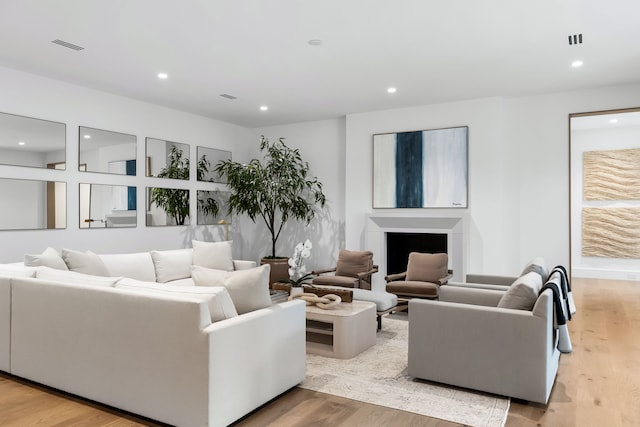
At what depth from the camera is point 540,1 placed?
3449mm

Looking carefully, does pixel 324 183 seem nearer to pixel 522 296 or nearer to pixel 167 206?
pixel 167 206

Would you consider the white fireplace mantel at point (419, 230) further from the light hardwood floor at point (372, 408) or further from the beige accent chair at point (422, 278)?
the light hardwood floor at point (372, 408)

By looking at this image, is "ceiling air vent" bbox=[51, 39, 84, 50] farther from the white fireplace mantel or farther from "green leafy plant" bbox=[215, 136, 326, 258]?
the white fireplace mantel

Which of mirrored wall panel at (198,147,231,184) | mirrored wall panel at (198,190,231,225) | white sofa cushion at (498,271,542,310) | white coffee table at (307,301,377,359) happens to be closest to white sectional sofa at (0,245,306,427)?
white coffee table at (307,301,377,359)

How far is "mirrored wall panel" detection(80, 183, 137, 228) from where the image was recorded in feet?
19.2

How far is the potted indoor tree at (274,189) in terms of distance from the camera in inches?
Result: 290

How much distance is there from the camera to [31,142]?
527 centimetres

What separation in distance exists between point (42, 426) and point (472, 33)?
14.2ft

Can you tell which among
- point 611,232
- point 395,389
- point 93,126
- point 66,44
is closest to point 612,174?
point 611,232

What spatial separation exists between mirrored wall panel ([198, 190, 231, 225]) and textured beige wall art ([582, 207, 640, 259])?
677 centimetres

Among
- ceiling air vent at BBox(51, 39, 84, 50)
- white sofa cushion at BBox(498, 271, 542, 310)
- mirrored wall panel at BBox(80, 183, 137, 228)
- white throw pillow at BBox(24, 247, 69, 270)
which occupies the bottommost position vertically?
white sofa cushion at BBox(498, 271, 542, 310)

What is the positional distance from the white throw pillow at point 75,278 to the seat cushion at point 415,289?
3.33 metres

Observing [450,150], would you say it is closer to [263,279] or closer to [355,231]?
[355,231]

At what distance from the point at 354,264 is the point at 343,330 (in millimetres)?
2517
